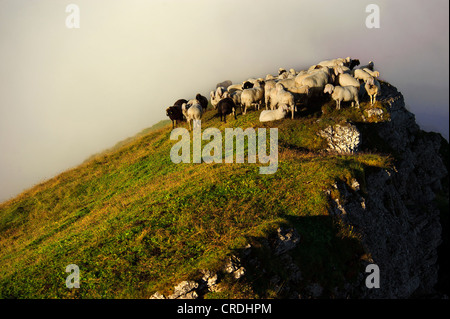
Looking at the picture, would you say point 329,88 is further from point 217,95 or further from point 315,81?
point 217,95

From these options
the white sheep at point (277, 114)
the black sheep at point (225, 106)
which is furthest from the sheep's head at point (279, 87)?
the black sheep at point (225, 106)

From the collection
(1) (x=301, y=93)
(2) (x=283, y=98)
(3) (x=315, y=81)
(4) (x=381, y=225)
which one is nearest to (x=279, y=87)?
(2) (x=283, y=98)

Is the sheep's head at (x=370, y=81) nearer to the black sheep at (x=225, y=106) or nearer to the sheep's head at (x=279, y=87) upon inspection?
the sheep's head at (x=279, y=87)

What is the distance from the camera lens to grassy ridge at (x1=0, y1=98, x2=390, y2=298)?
1598cm

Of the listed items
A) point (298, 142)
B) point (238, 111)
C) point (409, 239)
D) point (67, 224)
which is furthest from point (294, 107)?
point (67, 224)

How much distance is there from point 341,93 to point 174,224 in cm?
2233

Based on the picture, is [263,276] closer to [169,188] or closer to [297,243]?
[297,243]

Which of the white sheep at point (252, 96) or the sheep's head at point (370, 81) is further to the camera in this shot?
the white sheep at point (252, 96)

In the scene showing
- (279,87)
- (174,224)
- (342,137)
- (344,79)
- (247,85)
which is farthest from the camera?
(247,85)

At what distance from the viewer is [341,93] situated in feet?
113

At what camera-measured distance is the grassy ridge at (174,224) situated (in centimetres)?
1598

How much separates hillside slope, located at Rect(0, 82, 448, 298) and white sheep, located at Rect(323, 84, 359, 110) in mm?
1056

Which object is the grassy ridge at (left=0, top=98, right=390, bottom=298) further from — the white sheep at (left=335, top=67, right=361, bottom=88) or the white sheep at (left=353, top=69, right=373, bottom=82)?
the white sheep at (left=353, top=69, right=373, bottom=82)

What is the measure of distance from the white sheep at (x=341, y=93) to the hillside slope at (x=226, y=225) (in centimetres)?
106
